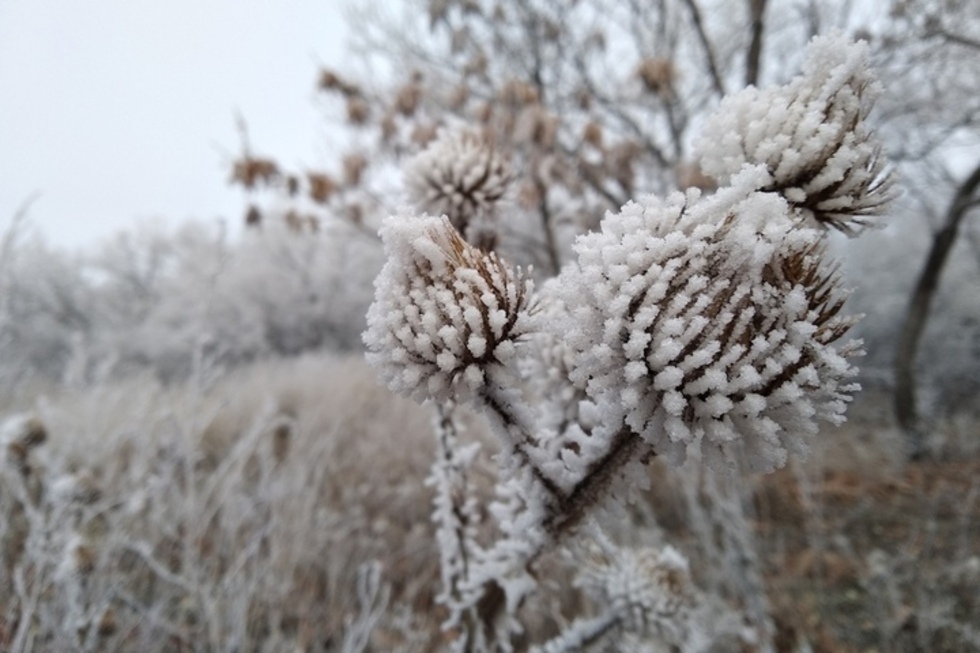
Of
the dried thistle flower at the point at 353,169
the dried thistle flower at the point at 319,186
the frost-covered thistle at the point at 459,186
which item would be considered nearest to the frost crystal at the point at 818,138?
the frost-covered thistle at the point at 459,186

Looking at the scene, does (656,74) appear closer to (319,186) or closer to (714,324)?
(319,186)

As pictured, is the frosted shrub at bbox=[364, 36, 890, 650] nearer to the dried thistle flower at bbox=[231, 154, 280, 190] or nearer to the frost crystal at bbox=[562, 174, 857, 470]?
the frost crystal at bbox=[562, 174, 857, 470]

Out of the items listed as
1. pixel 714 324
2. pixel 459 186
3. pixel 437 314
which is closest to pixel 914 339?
pixel 459 186

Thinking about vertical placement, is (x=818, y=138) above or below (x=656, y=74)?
below

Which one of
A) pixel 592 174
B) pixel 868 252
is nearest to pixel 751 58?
pixel 592 174

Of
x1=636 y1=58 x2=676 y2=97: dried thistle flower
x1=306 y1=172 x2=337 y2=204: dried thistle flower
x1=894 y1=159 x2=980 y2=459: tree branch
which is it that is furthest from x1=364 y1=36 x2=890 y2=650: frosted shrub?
x1=894 y1=159 x2=980 y2=459: tree branch

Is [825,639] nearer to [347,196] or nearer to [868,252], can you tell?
[347,196]
